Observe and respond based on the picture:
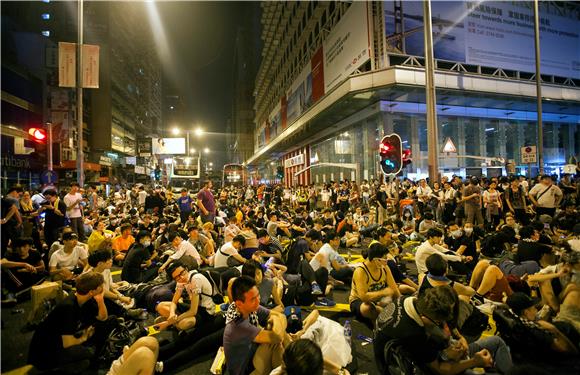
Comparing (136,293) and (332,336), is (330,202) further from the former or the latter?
(332,336)

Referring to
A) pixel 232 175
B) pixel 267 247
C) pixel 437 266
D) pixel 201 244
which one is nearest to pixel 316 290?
pixel 267 247

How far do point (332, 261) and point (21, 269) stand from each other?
5.90 m

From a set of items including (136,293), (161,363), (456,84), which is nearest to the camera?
(161,363)

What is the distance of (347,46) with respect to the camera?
2066 centimetres

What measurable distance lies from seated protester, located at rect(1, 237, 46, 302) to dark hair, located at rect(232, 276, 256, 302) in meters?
5.27

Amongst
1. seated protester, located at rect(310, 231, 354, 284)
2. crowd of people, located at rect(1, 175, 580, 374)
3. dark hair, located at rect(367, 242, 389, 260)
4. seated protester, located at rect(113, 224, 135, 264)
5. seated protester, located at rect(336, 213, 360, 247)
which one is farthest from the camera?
seated protester, located at rect(336, 213, 360, 247)

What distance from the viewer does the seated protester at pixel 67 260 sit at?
18.7 ft

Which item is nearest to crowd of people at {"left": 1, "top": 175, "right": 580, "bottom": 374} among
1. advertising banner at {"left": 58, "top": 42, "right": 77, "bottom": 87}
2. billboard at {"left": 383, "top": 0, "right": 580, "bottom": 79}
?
advertising banner at {"left": 58, "top": 42, "right": 77, "bottom": 87}

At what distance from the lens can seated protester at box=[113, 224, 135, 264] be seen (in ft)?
26.1

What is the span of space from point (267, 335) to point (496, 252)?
6.87m

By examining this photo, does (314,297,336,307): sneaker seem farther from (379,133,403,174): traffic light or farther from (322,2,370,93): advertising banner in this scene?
(322,2,370,93): advertising banner

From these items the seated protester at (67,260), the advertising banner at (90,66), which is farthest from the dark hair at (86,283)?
the advertising banner at (90,66)

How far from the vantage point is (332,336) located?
306 centimetres

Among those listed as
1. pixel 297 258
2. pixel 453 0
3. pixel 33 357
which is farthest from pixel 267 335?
pixel 453 0
